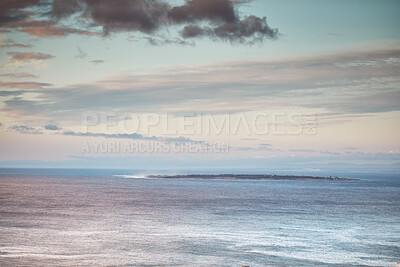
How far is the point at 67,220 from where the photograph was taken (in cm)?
6294

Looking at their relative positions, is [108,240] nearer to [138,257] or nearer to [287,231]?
[138,257]

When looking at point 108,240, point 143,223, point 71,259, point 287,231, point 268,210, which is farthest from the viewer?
point 268,210

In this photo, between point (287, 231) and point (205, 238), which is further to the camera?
point (287, 231)

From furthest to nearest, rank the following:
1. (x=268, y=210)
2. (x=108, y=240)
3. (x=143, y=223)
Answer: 1. (x=268, y=210)
2. (x=143, y=223)
3. (x=108, y=240)

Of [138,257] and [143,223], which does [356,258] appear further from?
[143,223]

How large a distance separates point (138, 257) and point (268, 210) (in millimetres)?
44055

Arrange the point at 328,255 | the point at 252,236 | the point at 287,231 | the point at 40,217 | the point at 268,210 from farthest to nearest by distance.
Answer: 1. the point at 268,210
2. the point at 40,217
3. the point at 287,231
4. the point at 252,236
5. the point at 328,255

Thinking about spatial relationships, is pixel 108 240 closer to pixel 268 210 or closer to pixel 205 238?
pixel 205 238

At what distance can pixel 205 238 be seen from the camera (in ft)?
161

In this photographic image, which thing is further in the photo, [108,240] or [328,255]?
[108,240]

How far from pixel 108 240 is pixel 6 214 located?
29.4 metres

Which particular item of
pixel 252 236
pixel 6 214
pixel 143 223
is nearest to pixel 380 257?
pixel 252 236

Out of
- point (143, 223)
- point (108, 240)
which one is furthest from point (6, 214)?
point (108, 240)

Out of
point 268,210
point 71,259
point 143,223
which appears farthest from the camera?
point 268,210
